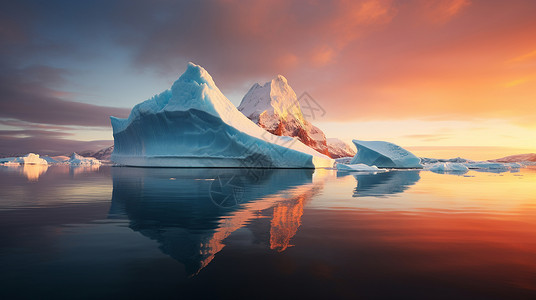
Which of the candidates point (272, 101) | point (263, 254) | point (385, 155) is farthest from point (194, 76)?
point (272, 101)

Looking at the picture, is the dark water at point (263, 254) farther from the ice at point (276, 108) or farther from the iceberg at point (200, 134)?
the ice at point (276, 108)

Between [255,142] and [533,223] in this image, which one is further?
[255,142]

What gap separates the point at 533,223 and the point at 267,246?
422 cm

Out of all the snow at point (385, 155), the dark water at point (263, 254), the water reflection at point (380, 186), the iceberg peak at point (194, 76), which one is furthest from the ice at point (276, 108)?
the dark water at point (263, 254)

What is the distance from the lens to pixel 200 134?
2378 centimetres

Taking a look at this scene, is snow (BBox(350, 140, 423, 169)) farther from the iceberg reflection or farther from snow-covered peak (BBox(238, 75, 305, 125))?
snow-covered peak (BBox(238, 75, 305, 125))

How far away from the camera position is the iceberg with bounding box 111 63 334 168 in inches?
909

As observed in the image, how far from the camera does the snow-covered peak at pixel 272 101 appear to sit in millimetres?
91719

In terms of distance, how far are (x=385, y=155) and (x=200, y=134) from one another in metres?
20.9

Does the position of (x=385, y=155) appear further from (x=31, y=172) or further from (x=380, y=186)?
(x=31, y=172)

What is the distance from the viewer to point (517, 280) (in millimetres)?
2217

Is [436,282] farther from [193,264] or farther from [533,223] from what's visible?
[533,223]

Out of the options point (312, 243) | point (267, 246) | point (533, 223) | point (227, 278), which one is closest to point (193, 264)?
point (227, 278)

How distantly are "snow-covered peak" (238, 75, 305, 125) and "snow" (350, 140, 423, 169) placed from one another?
55.5 m
